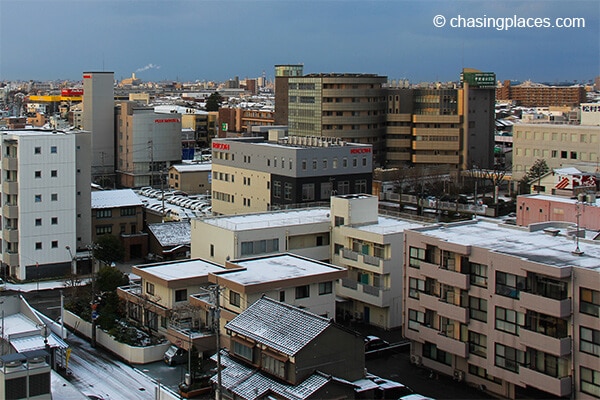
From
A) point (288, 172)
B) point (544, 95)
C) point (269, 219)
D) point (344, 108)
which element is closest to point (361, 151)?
point (288, 172)

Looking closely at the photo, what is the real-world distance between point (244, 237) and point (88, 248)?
6.90m

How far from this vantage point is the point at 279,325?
11.5 m

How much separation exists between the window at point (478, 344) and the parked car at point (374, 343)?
2558mm

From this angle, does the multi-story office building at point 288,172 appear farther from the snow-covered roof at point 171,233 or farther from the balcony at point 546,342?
the balcony at point 546,342

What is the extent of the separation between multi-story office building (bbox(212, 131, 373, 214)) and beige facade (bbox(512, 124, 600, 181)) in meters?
11.9

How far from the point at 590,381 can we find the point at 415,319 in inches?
140

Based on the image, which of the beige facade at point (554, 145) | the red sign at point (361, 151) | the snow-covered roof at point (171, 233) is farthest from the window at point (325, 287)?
the beige facade at point (554, 145)

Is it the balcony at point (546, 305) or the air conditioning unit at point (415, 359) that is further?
the air conditioning unit at point (415, 359)

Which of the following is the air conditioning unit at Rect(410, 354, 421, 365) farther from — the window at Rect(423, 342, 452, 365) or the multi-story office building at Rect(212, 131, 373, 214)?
the multi-story office building at Rect(212, 131, 373, 214)

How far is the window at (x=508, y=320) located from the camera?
11.7 meters

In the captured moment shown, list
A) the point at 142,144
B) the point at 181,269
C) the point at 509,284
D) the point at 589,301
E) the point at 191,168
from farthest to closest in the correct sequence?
the point at 142,144 < the point at 191,168 < the point at 181,269 < the point at 509,284 < the point at 589,301

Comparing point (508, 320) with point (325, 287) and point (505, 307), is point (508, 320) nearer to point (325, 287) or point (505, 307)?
point (505, 307)

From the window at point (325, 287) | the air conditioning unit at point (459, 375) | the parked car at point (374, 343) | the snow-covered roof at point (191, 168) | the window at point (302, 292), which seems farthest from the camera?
the snow-covered roof at point (191, 168)

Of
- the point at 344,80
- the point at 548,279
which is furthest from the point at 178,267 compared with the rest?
the point at 344,80
